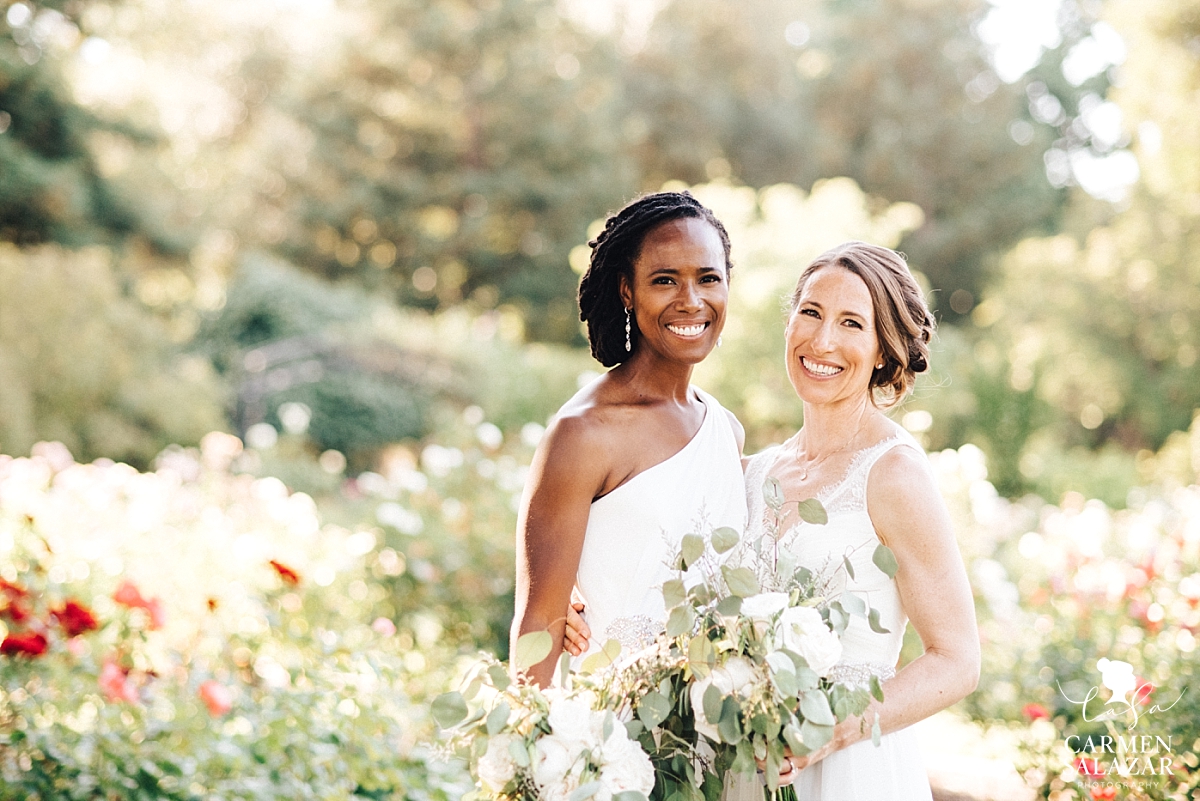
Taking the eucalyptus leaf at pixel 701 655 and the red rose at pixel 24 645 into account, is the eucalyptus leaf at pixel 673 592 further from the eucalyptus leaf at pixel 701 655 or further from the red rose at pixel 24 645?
the red rose at pixel 24 645

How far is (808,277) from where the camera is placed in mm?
2617

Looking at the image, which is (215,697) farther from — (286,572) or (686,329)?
(686,329)

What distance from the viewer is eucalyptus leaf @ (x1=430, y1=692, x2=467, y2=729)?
5.98ft

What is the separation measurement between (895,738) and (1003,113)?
92.9 feet

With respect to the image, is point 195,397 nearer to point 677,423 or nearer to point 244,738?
point 244,738

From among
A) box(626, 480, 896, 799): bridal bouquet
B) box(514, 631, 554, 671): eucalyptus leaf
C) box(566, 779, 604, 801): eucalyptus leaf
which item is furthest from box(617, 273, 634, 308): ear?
box(566, 779, 604, 801): eucalyptus leaf

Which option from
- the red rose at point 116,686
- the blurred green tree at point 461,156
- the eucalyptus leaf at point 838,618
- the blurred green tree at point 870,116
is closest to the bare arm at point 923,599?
the eucalyptus leaf at point 838,618

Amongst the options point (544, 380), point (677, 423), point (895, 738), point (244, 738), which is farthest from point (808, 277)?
point (544, 380)

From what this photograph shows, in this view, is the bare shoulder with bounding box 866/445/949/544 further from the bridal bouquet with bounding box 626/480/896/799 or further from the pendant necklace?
the bridal bouquet with bounding box 626/480/896/799

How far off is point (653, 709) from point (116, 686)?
2831mm

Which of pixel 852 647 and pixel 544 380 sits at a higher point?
pixel 544 380

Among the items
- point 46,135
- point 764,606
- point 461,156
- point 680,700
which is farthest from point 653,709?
point 461,156

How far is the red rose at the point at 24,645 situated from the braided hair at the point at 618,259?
7.67ft

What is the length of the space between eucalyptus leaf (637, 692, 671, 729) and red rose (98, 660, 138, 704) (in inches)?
108
